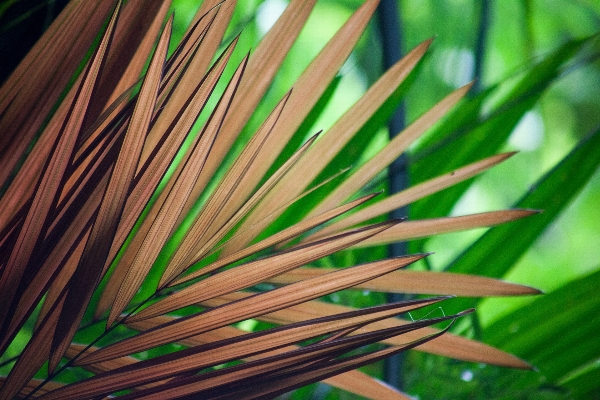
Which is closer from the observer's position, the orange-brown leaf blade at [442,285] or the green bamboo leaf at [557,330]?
the orange-brown leaf blade at [442,285]

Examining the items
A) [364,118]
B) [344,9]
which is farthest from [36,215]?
[344,9]

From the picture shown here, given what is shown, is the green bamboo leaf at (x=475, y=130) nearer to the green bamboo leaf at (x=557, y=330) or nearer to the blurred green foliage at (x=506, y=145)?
the blurred green foliage at (x=506, y=145)

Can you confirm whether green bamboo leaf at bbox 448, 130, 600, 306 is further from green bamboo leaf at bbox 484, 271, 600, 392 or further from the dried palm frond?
the dried palm frond

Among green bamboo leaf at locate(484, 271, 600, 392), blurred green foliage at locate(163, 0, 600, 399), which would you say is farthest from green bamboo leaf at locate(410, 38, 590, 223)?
green bamboo leaf at locate(484, 271, 600, 392)

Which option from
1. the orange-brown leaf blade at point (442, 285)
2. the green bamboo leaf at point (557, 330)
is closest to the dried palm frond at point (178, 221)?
the orange-brown leaf blade at point (442, 285)

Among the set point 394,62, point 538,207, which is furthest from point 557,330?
point 394,62

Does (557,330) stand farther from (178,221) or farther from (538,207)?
(178,221)

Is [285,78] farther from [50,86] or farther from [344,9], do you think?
[50,86]
